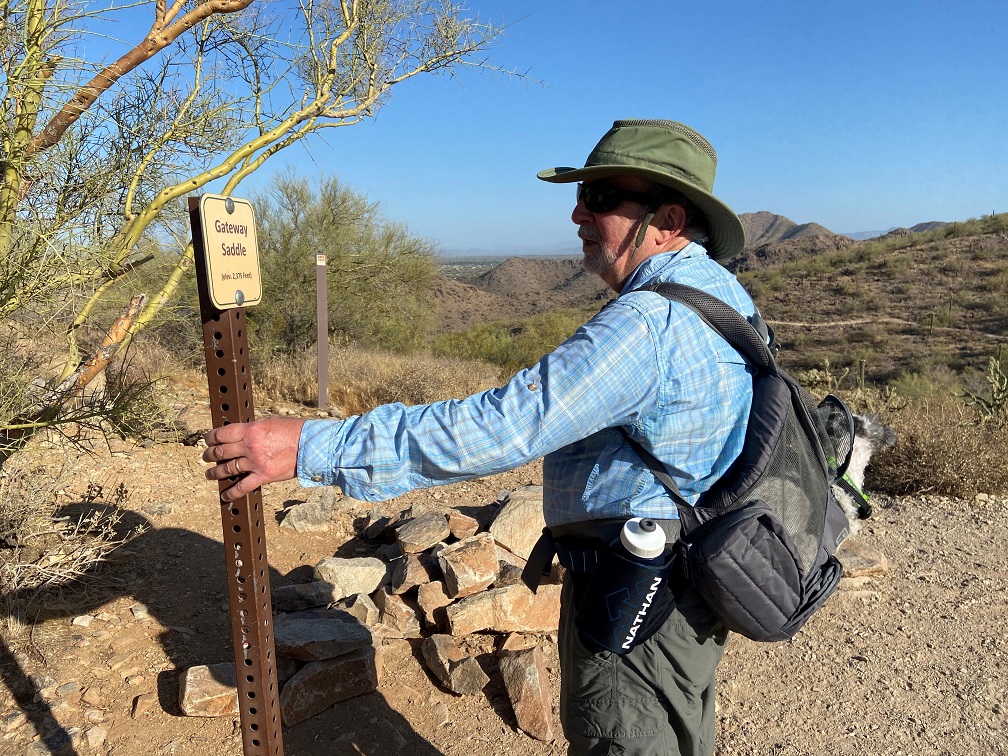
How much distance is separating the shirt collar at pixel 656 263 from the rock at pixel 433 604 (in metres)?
2.38

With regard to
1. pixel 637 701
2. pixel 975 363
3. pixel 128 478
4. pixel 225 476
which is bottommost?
pixel 975 363

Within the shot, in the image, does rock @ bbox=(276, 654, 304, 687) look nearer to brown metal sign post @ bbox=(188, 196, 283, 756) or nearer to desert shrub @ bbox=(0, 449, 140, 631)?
desert shrub @ bbox=(0, 449, 140, 631)

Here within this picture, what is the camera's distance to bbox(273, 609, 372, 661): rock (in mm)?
3115

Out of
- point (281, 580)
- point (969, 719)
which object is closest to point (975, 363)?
point (969, 719)

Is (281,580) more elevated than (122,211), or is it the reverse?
(122,211)

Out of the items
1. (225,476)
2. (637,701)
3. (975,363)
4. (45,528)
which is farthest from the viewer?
(975,363)

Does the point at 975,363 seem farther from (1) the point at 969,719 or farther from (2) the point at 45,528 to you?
(2) the point at 45,528

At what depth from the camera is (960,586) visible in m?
4.38

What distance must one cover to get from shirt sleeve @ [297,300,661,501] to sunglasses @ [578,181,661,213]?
0.51 m

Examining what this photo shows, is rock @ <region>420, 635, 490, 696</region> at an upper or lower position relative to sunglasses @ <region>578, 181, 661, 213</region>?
lower

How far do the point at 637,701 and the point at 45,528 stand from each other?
3080 mm

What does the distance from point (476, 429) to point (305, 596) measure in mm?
2676

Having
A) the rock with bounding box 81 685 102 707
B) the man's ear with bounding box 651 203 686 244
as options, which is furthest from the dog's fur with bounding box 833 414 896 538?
the rock with bounding box 81 685 102 707

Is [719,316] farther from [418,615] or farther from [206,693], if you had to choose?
[418,615]
